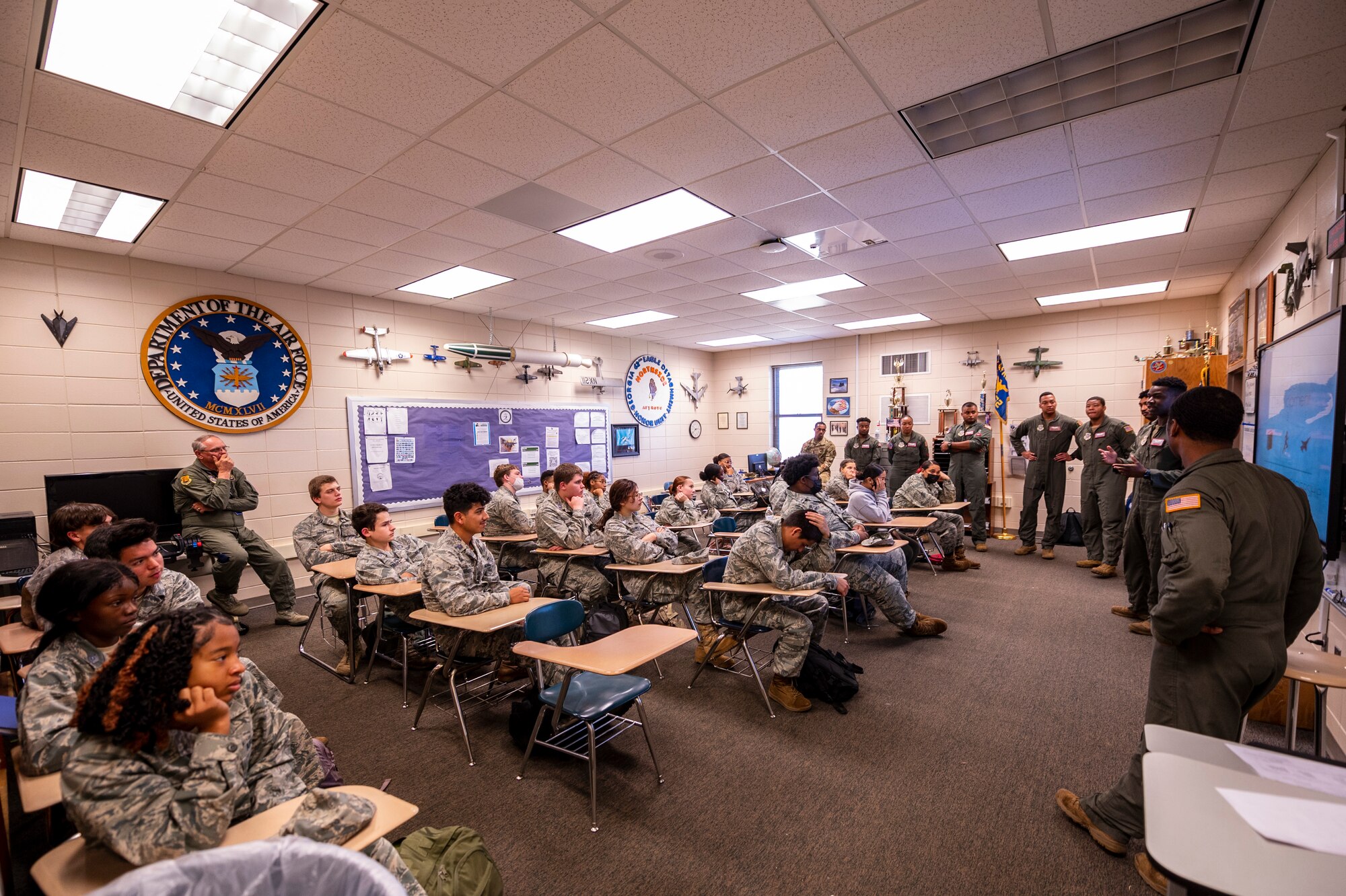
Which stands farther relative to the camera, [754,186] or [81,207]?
[81,207]

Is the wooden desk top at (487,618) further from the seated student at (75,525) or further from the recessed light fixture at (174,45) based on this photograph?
the recessed light fixture at (174,45)

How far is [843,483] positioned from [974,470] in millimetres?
2344

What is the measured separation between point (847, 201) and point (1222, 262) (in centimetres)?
439

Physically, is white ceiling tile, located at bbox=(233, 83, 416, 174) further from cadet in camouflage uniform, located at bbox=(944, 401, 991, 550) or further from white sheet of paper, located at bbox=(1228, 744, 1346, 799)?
cadet in camouflage uniform, located at bbox=(944, 401, 991, 550)

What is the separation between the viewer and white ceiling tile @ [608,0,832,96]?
1.99 m

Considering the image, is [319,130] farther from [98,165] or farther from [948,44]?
[948,44]

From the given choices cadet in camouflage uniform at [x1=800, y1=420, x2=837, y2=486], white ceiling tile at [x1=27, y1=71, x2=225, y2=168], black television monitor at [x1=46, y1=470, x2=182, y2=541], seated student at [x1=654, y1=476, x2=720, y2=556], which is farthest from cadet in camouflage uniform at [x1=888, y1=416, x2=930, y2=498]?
black television monitor at [x1=46, y1=470, x2=182, y2=541]

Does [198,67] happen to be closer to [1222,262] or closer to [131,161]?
[131,161]

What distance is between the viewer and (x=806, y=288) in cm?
620

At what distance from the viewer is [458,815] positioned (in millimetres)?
2381

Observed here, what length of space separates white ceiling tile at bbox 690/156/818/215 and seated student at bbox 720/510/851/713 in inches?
81.4

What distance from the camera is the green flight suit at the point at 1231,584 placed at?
1723 mm

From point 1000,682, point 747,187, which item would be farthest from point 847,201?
point 1000,682

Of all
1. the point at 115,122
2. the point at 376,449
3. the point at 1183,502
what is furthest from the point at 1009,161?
the point at 376,449
